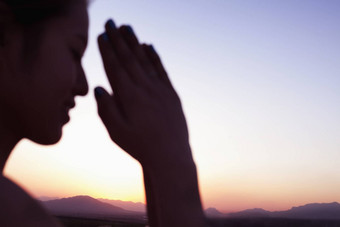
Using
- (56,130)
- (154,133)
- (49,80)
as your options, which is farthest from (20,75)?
(154,133)

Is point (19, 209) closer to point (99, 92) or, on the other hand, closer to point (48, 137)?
point (48, 137)

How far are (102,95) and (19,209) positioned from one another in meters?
0.50

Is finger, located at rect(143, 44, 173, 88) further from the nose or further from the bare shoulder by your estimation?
the bare shoulder

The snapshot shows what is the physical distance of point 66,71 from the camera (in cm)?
119

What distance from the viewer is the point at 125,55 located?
1392mm

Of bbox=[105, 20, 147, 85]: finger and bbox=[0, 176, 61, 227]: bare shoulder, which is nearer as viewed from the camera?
bbox=[0, 176, 61, 227]: bare shoulder

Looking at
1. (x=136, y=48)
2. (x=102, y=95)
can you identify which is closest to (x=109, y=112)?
(x=102, y=95)

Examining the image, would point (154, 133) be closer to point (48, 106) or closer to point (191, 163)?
point (191, 163)

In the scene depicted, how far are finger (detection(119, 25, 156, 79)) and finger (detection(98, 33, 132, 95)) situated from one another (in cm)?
7

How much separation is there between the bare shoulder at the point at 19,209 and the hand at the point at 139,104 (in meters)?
0.39

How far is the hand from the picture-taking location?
1.26 metres

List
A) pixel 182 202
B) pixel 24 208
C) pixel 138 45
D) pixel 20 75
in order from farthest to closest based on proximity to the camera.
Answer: pixel 138 45
pixel 182 202
pixel 20 75
pixel 24 208

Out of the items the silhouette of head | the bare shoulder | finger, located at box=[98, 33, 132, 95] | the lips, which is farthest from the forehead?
the bare shoulder

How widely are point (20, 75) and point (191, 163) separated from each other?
56cm
